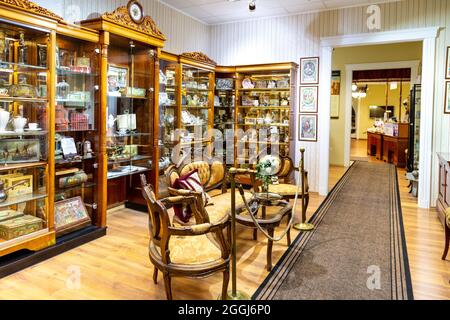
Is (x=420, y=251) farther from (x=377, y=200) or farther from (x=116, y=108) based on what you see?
(x=116, y=108)

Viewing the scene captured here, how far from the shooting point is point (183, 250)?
8.82 feet

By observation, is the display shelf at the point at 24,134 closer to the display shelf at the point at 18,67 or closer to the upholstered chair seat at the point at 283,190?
the display shelf at the point at 18,67

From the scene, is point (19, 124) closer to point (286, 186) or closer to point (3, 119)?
point (3, 119)

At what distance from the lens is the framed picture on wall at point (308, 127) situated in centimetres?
659

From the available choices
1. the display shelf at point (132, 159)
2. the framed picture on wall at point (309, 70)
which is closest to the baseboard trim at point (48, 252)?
the display shelf at point (132, 159)

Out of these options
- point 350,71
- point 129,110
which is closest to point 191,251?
point 129,110

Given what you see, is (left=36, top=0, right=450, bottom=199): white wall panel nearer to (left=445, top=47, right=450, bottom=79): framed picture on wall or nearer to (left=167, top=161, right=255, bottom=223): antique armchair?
(left=445, top=47, right=450, bottom=79): framed picture on wall

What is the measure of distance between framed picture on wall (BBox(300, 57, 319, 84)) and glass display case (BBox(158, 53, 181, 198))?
239 cm

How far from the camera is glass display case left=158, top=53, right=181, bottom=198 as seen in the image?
5.48 m

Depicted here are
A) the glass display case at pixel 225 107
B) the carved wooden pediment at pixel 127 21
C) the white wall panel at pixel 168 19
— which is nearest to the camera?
the carved wooden pediment at pixel 127 21

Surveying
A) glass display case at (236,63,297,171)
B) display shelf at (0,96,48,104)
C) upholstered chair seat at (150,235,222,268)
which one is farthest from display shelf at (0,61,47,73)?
glass display case at (236,63,297,171)

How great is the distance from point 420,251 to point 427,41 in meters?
3.54

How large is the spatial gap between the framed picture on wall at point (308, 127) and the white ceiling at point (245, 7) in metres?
1.94
